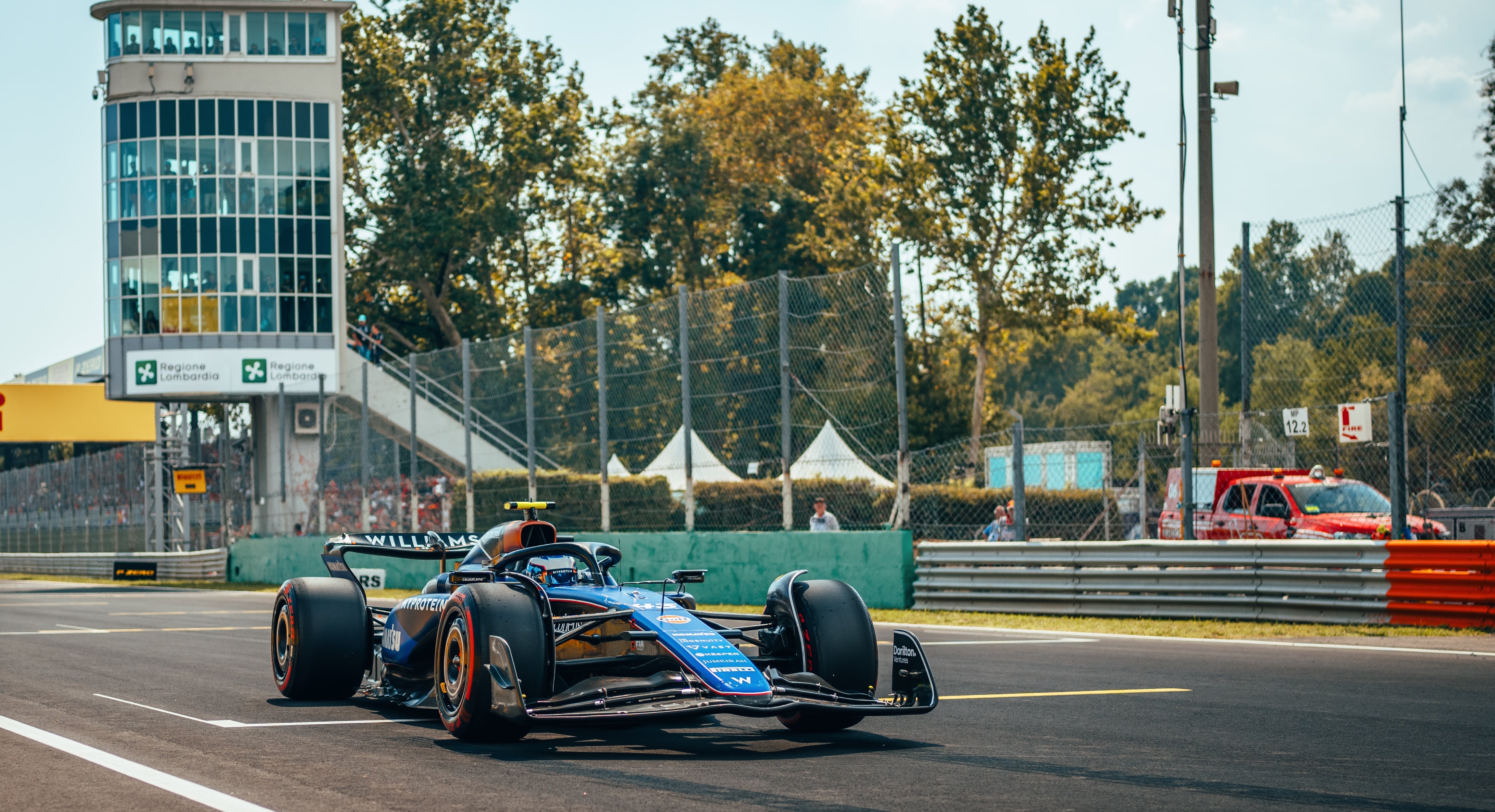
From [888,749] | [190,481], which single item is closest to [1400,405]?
[888,749]

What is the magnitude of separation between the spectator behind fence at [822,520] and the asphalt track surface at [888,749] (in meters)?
7.91

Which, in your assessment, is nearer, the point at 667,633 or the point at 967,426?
the point at 667,633

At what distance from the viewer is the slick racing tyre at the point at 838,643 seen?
338 inches

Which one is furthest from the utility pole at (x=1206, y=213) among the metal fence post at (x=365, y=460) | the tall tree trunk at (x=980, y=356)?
the tall tree trunk at (x=980, y=356)

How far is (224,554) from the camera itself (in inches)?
1646

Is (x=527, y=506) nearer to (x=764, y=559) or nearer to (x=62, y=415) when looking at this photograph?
(x=764, y=559)

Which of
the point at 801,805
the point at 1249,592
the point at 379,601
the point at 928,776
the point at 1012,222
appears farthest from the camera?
the point at 1012,222

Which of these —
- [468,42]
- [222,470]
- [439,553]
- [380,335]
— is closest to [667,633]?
[439,553]

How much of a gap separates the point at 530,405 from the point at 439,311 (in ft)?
118

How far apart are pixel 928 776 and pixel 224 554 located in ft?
124

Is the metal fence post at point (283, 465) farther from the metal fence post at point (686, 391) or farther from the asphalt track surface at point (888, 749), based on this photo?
the asphalt track surface at point (888, 749)

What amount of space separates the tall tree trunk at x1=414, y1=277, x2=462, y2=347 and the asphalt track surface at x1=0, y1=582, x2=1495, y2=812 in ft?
150

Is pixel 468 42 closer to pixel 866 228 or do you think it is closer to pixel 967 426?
pixel 866 228

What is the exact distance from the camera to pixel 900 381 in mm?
17891
